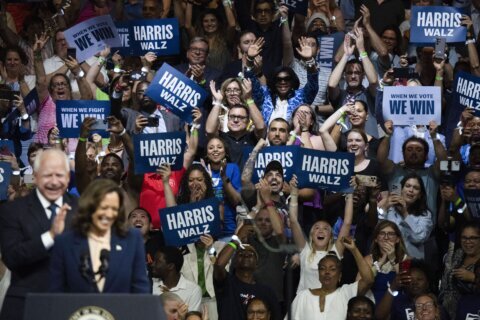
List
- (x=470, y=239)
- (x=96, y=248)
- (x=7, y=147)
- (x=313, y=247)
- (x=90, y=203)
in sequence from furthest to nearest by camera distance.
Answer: (x=7, y=147)
(x=470, y=239)
(x=313, y=247)
(x=96, y=248)
(x=90, y=203)

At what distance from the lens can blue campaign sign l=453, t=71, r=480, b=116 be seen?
12.5 metres

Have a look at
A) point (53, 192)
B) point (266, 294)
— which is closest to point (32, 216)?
point (53, 192)

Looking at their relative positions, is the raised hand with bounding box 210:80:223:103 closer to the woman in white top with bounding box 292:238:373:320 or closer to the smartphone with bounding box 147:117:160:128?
the smartphone with bounding box 147:117:160:128

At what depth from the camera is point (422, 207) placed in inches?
457

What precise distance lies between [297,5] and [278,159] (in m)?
2.64

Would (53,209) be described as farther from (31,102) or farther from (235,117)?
(31,102)

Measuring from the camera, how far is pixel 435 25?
13.4 m

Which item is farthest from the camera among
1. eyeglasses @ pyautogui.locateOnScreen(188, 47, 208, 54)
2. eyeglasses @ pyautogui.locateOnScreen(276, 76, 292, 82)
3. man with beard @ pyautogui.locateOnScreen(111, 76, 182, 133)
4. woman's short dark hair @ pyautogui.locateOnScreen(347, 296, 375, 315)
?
eyeglasses @ pyautogui.locateOnScreen(188, 47, 208, 54)

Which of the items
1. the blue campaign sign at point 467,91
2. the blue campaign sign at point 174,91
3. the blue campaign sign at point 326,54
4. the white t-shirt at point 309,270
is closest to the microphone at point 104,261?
the white t-shirt at point 309,270

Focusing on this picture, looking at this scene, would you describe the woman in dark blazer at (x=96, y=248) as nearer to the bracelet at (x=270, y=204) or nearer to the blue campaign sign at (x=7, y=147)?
the bracelet at (x=270, y=204)

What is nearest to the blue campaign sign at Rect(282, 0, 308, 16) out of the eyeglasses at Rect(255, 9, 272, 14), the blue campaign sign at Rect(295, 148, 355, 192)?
the eyeglasses at Rect(255, 9, 272, 14)

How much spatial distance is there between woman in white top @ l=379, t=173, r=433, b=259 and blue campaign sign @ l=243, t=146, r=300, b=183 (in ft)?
2.64

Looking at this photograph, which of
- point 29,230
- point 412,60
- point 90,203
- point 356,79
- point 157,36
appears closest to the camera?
point 90,203

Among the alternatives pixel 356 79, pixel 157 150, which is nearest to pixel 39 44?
pixel 157 150
